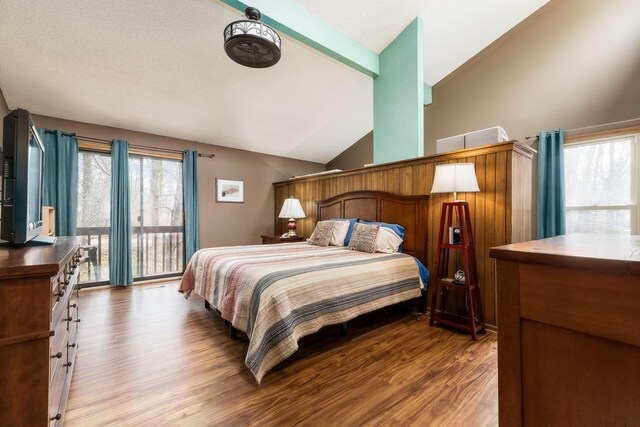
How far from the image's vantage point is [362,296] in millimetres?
2262

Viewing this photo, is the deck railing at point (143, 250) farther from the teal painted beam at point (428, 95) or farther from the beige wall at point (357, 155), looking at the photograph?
the teal painted beam at point (428, 95)

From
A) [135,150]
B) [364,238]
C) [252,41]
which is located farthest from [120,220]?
[364,238]

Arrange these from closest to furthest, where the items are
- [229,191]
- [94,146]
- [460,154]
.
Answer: [460,154] → [94,146] → [229,191]

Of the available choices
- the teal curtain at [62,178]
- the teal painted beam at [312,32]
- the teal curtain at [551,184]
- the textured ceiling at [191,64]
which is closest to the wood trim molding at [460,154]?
the teal curtain at [551,184]

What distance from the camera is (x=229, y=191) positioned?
201 inches

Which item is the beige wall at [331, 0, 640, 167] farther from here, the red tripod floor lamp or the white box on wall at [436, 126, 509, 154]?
the red tripod floor lamp

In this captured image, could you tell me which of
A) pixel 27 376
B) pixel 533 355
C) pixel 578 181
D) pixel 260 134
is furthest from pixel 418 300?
pixel 260 134

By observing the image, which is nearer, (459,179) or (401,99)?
(459,179)

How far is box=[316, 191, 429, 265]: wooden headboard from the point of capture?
3095 mm

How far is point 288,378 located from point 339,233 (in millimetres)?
2038

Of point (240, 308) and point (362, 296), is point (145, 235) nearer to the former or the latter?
point (240, 308)

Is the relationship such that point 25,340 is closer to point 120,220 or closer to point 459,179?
point 459,179

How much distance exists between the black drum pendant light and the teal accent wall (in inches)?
75.2

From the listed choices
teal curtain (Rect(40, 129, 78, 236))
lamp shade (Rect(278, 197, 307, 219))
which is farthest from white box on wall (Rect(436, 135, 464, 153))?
teal curtain (Rect(40, 129, 78, 236))
